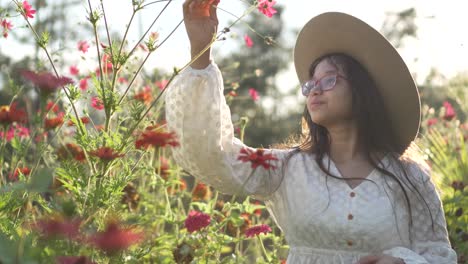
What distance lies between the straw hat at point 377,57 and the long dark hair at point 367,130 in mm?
27

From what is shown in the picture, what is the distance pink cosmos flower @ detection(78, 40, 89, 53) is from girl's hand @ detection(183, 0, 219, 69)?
3.69ft

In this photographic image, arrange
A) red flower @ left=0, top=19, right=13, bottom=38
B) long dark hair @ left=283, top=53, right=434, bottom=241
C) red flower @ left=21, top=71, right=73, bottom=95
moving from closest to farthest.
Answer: red flower @ left=21, top=71, right=73, bottom=95 → long dark hair @ left=283, top=53, right=434, bottom=241 → red flower @ left=0, top=19, right=13, bottom=38

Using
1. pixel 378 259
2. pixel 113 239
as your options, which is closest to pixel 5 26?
pixel 378 259

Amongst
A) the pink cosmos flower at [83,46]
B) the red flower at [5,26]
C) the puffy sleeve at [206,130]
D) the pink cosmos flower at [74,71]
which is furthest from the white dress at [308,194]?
the pink cosmos flower at [74,71]

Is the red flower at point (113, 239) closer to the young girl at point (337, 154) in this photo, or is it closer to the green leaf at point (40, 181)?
the green leaf at point (40, 181)

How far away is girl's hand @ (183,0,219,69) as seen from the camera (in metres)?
2.05

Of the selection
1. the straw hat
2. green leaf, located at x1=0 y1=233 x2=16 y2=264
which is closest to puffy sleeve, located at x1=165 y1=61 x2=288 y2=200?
the straw hat

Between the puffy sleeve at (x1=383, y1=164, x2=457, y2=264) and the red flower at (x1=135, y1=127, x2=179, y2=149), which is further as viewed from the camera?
the puffy sleeve at (x1=383, y1=164, x2=457, y2=264)

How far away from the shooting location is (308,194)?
7.49ft

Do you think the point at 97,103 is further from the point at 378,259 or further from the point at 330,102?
the point at 378,259

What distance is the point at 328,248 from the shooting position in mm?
2252

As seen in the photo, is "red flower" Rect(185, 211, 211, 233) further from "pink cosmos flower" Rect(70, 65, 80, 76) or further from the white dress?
"pink cosmos flower" Rect(70, 65, 80, 76)

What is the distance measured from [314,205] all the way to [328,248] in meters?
0.13

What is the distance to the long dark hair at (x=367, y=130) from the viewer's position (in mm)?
2367
